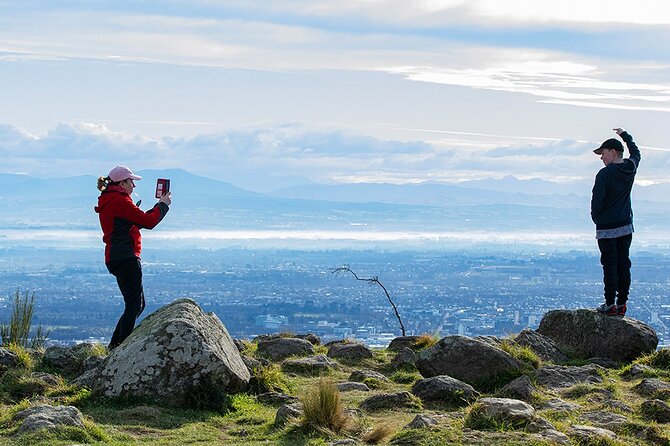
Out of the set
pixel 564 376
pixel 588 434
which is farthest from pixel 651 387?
pixel 588 434

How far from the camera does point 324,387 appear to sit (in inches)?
420

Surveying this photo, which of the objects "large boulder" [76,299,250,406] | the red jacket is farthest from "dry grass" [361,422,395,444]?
the red jacket

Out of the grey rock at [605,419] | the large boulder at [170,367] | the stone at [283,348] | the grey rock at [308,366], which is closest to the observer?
the grey rock at [605,419]

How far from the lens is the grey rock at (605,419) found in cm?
1077

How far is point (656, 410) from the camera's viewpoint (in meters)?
11.4

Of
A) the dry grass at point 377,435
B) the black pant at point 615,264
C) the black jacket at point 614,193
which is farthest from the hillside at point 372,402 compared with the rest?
the black jacket at point 614,193

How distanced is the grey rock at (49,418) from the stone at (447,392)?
160 inches

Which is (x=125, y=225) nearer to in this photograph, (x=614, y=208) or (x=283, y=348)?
(x=283, y=348)

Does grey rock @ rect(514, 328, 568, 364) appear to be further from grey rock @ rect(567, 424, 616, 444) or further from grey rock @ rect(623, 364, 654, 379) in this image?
grey rock @ rect(567, 424, 616, 444)

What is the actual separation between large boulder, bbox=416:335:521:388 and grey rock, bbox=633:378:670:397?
5.02 feet

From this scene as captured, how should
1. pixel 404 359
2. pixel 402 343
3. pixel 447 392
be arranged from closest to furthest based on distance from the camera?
pixel 447 392
pixel 404 359
pixel 402 343

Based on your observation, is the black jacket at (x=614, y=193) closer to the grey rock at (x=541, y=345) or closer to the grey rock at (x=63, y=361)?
the grey rock at (x=541, y=345)

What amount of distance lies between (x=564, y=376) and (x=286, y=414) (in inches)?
180

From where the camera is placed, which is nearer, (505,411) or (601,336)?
(505,411)
